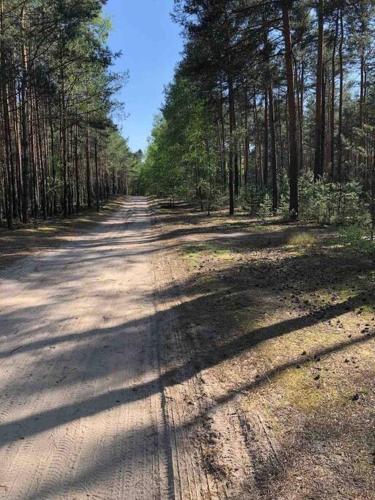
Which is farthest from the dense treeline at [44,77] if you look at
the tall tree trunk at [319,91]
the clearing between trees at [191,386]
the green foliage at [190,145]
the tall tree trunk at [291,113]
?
the clearing between trees at [191,386]

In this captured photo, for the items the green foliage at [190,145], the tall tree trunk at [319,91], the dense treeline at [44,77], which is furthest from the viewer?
the green foliage at [190,145]

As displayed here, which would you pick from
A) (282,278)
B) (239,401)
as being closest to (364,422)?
(239,401)

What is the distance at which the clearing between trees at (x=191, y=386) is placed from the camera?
324cm

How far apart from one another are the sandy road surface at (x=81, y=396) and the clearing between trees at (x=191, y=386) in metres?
0.01

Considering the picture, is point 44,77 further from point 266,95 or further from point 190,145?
point 266,95

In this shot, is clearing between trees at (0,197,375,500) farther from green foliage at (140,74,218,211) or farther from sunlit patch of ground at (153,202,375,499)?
green foliage at (140,74,218,211)

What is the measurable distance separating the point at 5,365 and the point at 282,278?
594cm

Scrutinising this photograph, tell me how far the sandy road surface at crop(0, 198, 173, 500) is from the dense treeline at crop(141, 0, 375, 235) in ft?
29.5

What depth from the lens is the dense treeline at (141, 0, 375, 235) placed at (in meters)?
17.9

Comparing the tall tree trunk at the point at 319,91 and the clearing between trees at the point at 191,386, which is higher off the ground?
the tall tree trunk at the point at 319,91

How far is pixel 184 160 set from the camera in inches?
1189

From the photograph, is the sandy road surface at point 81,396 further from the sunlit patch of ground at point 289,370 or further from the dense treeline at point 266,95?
the dense treeline at point 266,95

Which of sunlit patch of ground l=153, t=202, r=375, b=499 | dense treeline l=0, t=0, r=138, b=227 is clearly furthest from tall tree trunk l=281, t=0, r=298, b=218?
sunlit patch of ground l=153, t=202, r=375, b=499

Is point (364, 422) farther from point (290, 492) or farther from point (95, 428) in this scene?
point (95, 428)
